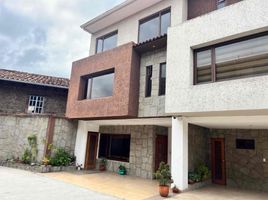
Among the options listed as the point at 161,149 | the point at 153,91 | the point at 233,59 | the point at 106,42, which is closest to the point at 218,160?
the point at 161,149

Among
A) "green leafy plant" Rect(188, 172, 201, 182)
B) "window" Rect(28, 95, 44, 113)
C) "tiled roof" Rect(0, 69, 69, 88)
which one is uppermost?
"tiled roof" Rect(0, 69, 69, 88)

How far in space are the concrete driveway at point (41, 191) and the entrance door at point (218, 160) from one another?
7097 mm

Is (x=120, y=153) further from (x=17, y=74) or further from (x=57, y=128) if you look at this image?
(x=17, y=74)

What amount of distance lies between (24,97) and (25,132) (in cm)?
451

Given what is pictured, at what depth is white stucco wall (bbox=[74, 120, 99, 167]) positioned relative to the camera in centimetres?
1641

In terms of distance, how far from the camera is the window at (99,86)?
13.8 meters

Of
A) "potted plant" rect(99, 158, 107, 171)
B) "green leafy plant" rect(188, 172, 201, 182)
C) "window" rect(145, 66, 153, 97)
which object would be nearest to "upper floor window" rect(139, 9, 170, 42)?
"window" rect(145, 66, 153, 97)

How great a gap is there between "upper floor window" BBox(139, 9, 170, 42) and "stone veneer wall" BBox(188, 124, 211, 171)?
20.2 ft

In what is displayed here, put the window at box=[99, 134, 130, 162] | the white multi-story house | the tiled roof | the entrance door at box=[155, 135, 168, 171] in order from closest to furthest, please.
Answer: the white multi-story house < the entrance door at box=[155, 135, 168, 171] < the window at box=[99, 134, 130, 162] < the tiled roof

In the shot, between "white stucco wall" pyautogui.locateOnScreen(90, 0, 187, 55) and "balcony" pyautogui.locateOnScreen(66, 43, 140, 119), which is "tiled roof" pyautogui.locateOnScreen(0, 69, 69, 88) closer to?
"balcony" pyautogui.locateOnScreen(66, 43, 140, 119)

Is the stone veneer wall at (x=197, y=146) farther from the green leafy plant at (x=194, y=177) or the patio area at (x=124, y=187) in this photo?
the patio area at (x=124, y=187)

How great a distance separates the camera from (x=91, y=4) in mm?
19359

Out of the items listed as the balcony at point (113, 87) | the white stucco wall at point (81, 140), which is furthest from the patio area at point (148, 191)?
the white stucco wall at point (81, 140)

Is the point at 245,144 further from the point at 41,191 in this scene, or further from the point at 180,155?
the point at 41,191
